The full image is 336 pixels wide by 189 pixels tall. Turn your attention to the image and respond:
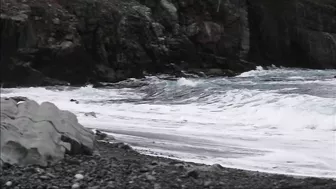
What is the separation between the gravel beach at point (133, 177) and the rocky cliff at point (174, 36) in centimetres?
561

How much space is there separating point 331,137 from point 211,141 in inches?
106

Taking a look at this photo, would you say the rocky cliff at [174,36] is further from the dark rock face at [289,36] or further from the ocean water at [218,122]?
the ocean water at [218,122]

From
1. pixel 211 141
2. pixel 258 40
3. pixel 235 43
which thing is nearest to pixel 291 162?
pixel 211 141

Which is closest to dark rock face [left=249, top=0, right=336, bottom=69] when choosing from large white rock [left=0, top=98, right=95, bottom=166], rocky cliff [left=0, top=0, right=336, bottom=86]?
rocky cliff [left=0, top=0, right=336, bottom=86]

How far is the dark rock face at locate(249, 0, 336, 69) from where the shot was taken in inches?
1351

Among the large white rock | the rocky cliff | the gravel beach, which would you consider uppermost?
the rocky cliff

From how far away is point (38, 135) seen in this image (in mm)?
6418

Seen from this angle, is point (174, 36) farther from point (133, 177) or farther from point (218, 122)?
point (133, 177)

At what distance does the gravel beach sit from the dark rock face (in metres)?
28.1

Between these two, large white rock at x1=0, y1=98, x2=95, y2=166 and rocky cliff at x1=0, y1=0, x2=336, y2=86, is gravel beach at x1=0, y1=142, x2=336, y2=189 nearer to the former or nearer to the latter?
large white rock at x1=0, y1=98, x2=95, y2=166

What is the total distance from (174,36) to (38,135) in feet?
67.9

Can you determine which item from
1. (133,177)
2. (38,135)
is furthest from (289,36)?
(133,177)

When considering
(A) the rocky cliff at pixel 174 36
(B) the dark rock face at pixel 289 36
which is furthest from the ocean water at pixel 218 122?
(B) the dark rock face at pixel 289 36

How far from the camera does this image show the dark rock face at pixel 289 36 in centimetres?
3431
